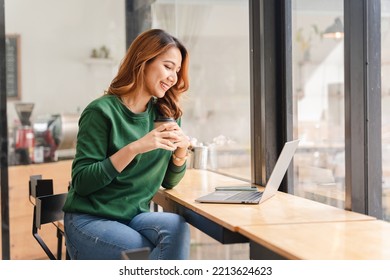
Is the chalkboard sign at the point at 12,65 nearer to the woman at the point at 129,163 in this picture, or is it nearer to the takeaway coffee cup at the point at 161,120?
the woman at the point at 129,163

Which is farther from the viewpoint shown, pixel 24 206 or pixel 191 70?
pixel 191 70

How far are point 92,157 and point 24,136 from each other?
1.23 m

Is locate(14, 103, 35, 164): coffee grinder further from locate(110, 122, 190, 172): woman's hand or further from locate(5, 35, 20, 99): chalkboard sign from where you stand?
locate(110, 122, 190, 172): woman's hand

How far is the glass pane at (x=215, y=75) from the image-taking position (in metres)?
2.76

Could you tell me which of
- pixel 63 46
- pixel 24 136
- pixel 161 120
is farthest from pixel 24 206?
pixel 161 120

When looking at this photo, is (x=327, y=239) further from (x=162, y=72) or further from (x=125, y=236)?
(x=162, y=72)

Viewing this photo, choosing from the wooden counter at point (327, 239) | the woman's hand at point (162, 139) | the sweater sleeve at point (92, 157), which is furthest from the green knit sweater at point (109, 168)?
the wooden counter at point (327, 239)

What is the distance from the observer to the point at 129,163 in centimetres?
180

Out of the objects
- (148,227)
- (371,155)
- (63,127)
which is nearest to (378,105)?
(371,155)

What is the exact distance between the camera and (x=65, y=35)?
296cm

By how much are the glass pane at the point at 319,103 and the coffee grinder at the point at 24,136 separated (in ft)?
4.53

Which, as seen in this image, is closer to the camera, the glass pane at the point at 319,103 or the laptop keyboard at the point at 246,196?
the laptop keyboard at the point at 246,196

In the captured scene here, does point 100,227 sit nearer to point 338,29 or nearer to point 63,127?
point 338,29
